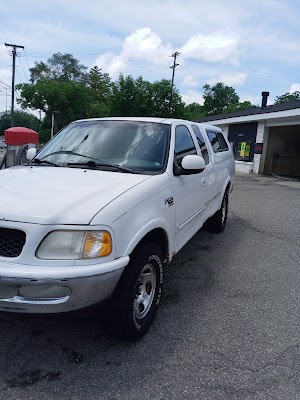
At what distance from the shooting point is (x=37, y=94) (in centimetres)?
4519

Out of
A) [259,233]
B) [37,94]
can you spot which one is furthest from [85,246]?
[37,94]

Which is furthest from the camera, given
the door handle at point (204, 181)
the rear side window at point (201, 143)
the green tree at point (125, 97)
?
the green tree at point (125, 97)

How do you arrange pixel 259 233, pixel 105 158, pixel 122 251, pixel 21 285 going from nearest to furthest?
pixel 21 285
pixel 122 251
pixel 105 158
pixel 259 233

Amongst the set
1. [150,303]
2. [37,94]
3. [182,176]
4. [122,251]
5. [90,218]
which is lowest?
[150,303]

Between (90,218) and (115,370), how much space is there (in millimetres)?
1130

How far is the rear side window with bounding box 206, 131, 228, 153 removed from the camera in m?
5.66

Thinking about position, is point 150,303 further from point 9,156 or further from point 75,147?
point 9,156

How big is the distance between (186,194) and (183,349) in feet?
5.18

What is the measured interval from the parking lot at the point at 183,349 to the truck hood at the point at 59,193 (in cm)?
67

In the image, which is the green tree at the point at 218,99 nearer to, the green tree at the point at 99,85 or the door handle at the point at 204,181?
the green tree at the point at 99,85

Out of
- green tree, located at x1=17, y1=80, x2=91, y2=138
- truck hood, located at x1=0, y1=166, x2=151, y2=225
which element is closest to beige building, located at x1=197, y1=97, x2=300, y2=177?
truck hood, located at x1=0, y1=166, x2=151, y2=225

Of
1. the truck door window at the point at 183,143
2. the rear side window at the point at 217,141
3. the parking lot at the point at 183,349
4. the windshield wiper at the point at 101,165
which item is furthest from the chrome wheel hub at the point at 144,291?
the rear side window at the point at 217,141

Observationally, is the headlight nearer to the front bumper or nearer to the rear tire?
the front bumper

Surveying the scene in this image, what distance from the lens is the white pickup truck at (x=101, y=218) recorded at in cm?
231
